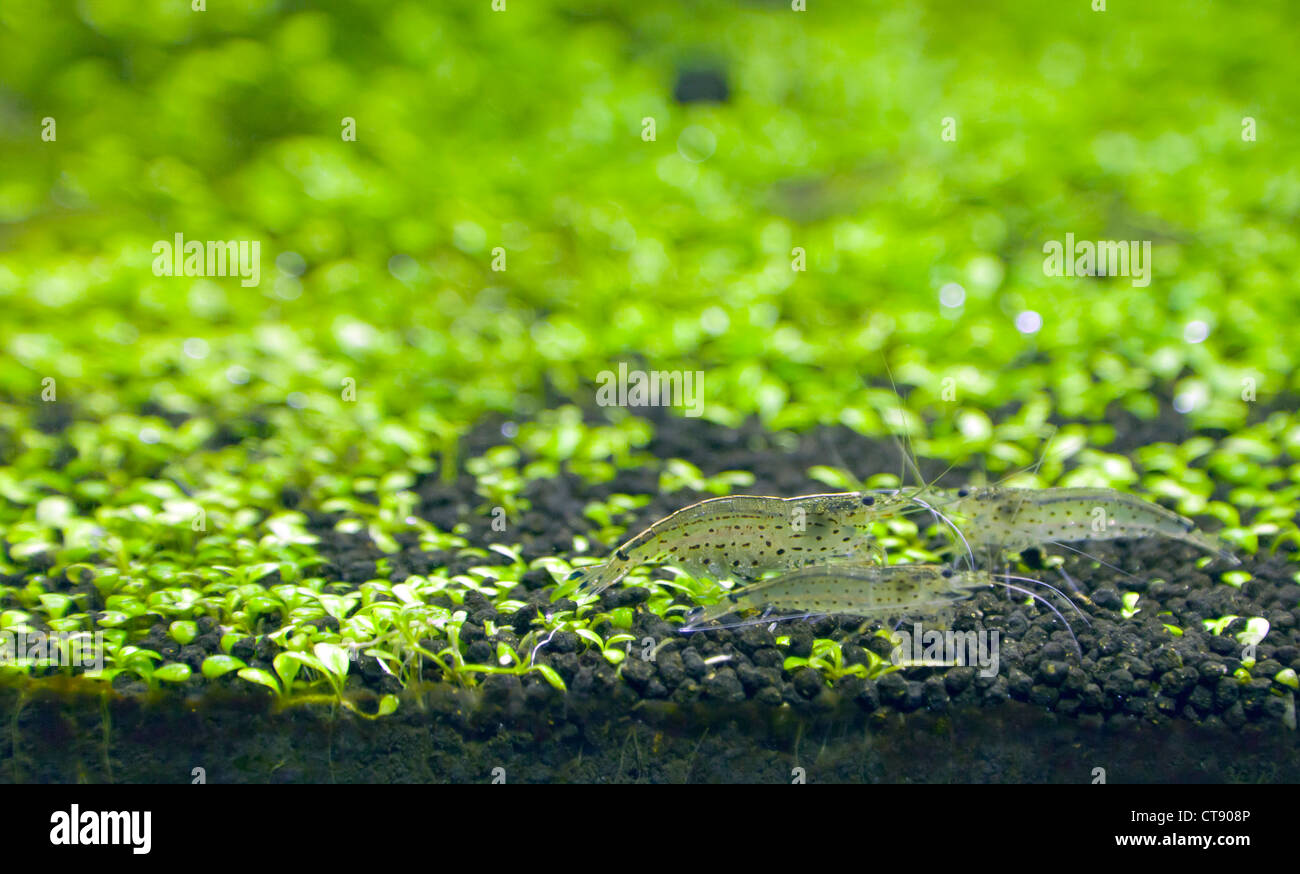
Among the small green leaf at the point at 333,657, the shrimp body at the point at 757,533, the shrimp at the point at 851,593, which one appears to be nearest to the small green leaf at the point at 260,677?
the small green leaf at the point at 333,657

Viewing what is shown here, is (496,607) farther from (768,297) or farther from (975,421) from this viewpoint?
(768,297)

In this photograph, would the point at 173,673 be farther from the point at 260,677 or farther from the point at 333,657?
the point at 333,657

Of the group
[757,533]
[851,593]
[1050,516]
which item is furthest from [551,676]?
[1050,516]

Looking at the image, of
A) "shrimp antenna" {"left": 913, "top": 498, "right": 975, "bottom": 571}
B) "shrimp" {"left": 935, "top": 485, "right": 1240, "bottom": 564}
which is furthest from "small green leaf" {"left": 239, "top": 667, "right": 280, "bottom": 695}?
"shrimp" {"left": 935, "top": 485, "right": 1240, "bottom": 564}

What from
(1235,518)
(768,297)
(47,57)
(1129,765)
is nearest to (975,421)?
(1235,518)

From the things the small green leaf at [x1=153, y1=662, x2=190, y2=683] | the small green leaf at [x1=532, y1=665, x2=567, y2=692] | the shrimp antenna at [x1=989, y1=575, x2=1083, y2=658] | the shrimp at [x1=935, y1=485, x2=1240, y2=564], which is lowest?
the small green leaf at [x1=532, y1=665, x2=567, y2=692]

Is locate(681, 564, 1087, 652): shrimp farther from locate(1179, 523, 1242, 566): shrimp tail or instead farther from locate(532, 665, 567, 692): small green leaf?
locate(1179, 523, 1242, 566): shrimp tail

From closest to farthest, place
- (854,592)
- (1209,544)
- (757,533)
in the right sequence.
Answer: (854,592) → (757,533) → (1209,544)
